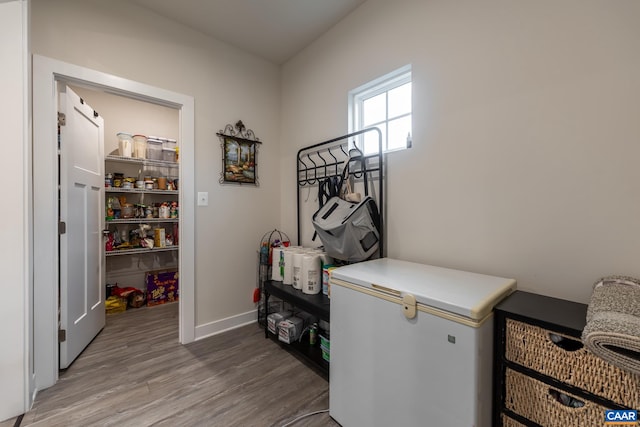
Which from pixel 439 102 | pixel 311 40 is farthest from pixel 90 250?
pixel 439 102

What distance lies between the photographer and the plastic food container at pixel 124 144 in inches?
116

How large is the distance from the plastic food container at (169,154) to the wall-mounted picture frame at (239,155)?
1.37 m

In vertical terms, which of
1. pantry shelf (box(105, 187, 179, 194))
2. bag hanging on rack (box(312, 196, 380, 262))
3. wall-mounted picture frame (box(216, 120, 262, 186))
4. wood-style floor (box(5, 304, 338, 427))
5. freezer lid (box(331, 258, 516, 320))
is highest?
wall-mounted picture frame (box(216, 120, 262, 186))

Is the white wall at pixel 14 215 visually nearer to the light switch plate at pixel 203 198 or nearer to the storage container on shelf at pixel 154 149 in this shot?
the light switch plate at pixel 203 198

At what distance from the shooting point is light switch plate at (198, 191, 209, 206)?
2.26m

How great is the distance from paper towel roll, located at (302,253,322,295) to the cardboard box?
2248mm

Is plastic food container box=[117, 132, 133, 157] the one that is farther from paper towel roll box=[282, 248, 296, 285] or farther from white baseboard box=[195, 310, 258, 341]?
paper towel roll box=[282, 248, 296, 285]

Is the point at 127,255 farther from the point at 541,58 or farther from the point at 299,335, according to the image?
the point at 541,58

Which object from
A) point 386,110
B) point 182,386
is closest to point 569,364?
point 386,110

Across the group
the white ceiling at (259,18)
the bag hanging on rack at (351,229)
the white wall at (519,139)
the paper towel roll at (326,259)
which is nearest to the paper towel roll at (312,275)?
the paper towel roll at (326,259)

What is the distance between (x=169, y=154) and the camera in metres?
3.32

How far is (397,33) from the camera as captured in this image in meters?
1.76

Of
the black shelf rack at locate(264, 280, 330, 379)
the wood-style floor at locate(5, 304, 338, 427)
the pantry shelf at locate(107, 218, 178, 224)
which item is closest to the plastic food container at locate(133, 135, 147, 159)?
the pantry shelf at locate(107, 218, 178, 224)

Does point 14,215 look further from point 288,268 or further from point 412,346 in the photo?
point 412,346
